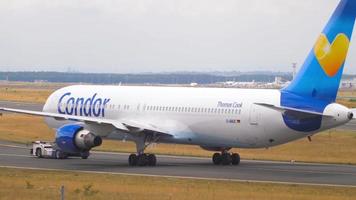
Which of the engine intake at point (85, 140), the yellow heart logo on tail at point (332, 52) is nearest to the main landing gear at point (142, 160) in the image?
the engine intake at point (85, 140)

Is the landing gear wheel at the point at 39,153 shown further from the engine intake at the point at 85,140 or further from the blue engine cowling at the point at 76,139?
the engine intake at the point at 85,140

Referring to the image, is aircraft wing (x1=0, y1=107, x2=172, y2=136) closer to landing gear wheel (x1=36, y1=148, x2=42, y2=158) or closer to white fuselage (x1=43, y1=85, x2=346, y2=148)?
white fuselage (x1=43, y1=85, x2=346, y2=148)

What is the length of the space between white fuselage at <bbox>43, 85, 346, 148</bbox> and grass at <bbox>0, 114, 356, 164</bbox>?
603 centimetres

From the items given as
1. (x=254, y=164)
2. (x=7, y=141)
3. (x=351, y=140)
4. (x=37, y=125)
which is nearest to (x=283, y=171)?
(x=254, y=164)

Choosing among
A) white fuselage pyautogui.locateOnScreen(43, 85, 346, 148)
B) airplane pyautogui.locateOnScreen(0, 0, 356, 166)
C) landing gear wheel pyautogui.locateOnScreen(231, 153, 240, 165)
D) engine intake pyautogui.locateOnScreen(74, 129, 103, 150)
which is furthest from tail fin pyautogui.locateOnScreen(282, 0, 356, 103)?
engine intake pyautogui.locateOnScreen(74, 129, 103, 150)

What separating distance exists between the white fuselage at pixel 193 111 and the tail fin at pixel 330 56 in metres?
1.74

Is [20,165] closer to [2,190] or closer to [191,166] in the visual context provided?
[191,166]

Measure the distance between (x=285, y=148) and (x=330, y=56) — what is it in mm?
17686

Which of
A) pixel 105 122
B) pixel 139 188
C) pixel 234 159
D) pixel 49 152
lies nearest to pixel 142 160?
pixel 105 122

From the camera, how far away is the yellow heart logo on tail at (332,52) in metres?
42.1

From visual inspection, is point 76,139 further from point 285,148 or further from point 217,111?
point 285,148

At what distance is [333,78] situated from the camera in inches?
1667

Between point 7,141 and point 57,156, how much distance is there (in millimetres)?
14597

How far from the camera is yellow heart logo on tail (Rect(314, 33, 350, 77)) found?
138 feet
